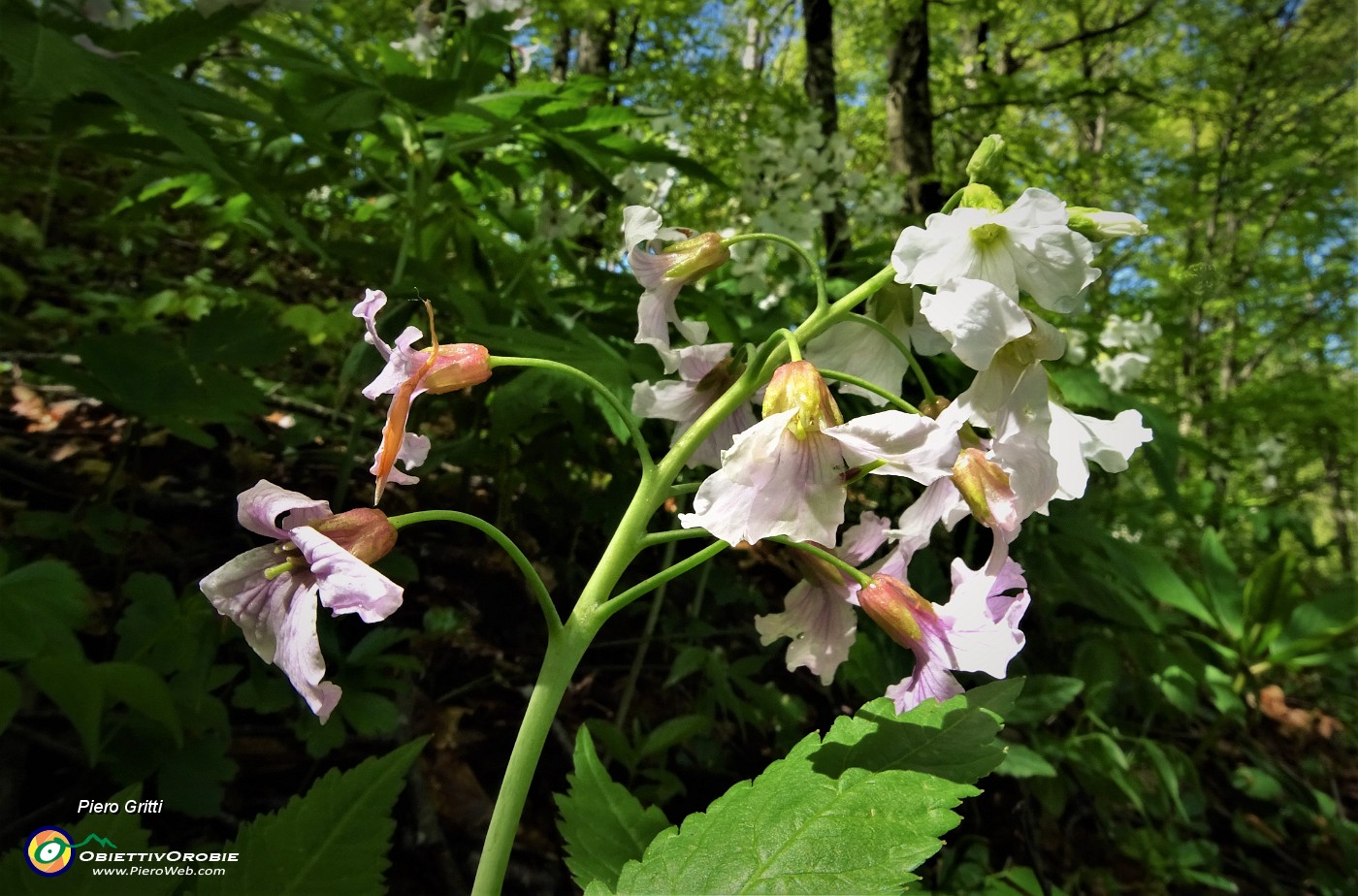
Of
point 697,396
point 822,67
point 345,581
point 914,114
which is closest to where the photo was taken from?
point 345,581

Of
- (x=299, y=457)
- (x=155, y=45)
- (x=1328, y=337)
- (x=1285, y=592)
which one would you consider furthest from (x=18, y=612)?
(x=1328, y=337)

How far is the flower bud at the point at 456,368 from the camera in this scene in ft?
2.37

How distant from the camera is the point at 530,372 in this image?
1566 millimetres

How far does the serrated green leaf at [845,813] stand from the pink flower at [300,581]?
0.37m

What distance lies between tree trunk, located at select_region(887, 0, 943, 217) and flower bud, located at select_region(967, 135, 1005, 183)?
3272 mm

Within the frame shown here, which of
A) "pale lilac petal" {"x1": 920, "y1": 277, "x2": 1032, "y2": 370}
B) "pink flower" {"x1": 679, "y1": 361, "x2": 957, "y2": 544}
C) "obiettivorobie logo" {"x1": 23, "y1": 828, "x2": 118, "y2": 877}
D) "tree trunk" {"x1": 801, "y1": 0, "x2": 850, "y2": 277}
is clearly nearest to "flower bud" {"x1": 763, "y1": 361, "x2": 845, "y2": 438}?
"pink flower" {"x1": 679, "y1": 361, "x2": 957, "y2": 544}

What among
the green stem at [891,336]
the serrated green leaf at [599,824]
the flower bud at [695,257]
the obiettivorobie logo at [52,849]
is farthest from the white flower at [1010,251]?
the obiettivorobie logo at [52,849]

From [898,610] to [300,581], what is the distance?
577 mm

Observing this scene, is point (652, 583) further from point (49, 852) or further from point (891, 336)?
point (49, 852)

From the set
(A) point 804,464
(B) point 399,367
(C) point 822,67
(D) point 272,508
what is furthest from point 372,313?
(C) point 822,67

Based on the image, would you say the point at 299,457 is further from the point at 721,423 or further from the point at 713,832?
the point at 713,832

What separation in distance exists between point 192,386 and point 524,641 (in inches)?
40.5

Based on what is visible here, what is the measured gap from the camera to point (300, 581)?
0.64 metres

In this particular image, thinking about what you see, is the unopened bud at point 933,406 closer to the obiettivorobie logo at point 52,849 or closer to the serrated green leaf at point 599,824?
the serrated green leaf at point 599,824
